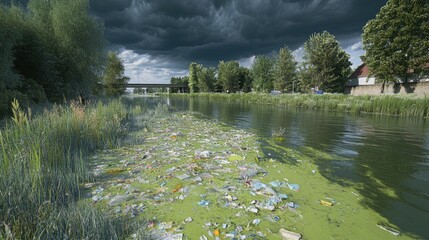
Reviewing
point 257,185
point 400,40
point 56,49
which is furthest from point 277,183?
point 400,40

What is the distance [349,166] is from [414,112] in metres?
20.6

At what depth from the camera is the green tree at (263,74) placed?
68938mm

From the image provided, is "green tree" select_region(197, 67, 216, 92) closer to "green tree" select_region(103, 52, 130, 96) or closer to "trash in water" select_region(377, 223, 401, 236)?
"green tree" select_region(103, 52, 130, 96)

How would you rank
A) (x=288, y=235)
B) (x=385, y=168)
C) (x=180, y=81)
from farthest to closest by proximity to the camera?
(x=180, y=81)
(x=385, y=168)
(x=288, y=235)

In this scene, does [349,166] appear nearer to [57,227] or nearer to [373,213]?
[373,213]

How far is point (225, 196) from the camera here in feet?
15.2

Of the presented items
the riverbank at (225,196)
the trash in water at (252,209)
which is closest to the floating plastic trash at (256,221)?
the riverbank at (225,196)

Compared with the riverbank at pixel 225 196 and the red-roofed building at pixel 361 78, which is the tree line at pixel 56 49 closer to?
the riverbank at pixel 225 196

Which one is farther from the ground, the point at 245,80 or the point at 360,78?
the point at 245,80

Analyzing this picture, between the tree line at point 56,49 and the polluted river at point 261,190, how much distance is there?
528 inches

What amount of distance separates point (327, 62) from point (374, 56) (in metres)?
10.2

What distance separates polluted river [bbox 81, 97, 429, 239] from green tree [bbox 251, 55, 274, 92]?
6153 centimetres

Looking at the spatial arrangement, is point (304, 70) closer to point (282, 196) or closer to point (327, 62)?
point (327, 62)

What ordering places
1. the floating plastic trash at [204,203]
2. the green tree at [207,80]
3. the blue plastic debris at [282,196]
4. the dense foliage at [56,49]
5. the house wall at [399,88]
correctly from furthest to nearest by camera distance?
the green tree at [207,80], the house wall at [399,88], the dense foliage at [56,49], the blue plastic debris at [282,196], the floating plastic trash at [204,203]
